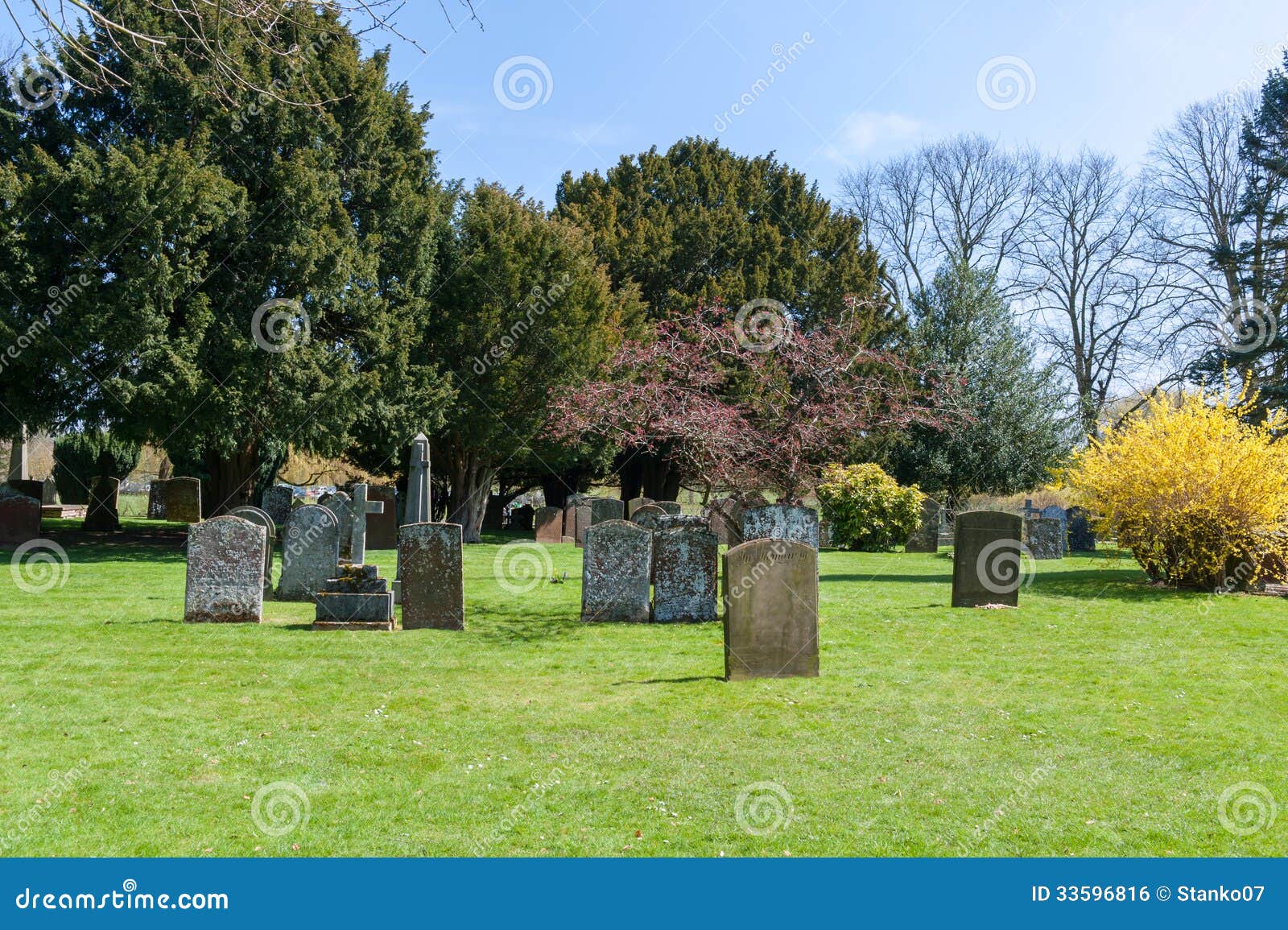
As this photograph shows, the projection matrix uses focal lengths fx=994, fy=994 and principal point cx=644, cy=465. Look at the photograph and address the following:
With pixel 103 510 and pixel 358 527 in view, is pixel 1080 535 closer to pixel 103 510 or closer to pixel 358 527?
pixel 358 527

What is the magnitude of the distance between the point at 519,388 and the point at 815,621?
60.0 ft

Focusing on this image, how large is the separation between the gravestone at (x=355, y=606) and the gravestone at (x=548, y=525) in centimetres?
1486

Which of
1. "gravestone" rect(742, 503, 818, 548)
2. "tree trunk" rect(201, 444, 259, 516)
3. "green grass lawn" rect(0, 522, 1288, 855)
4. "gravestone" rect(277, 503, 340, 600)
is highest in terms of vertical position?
"tree trunk" rect(201, 444, 259, 516)

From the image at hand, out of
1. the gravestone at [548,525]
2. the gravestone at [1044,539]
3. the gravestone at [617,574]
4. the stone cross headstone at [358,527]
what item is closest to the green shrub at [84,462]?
the gravestone at [548,525]

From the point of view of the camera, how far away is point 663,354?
1481 centimetres

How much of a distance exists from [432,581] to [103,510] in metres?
18.2

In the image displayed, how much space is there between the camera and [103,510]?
84.1 feet

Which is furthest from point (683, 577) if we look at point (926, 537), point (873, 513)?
point (926, 537)

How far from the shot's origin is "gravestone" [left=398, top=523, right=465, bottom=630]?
37.6ft

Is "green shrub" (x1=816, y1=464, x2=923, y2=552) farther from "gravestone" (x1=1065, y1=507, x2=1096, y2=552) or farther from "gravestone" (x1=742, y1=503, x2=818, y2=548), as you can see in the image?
"gravestone" (x1=742, y1=503, x2=818, y2=548)

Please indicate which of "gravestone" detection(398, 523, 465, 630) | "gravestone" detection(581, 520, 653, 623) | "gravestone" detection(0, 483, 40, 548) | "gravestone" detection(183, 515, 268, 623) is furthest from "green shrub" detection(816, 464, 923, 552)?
"gravestone" detection(0, 483, 40, 548)

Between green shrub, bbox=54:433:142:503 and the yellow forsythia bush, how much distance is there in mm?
27645

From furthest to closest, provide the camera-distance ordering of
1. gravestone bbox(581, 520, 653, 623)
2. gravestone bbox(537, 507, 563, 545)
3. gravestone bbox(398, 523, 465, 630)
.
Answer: gravestone bbox(537, 507, 563, 545) → gravestone bbox(581, 520, 653, 623) → gravestone bbox(398, 523, 465, 630)

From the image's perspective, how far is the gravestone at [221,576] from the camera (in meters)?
11.5
